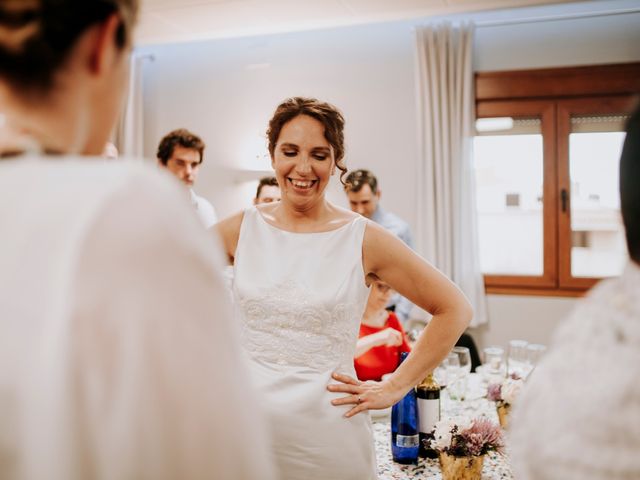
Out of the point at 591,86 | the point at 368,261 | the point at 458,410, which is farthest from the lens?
the point at 591,86

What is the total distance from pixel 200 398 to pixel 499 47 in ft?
15.5

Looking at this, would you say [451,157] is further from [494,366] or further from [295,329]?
[295,329]

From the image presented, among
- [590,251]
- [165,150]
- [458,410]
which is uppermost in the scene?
[165,150]

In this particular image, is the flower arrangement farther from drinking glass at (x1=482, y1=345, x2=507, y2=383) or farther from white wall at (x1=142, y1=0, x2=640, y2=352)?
white wall at (x1=142, y1=0, x2=640, y2=352)

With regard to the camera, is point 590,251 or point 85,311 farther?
point 590,251

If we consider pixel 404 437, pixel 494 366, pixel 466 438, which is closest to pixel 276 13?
pixel 494 366

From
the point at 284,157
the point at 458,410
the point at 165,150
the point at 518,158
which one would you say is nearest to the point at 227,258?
the point at 284,157

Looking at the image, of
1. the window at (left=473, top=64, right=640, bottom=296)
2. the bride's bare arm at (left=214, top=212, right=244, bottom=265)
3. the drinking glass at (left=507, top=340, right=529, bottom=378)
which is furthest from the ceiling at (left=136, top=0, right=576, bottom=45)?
the bride's bare arm at (left=214, top=212, right=244, bottom=265)

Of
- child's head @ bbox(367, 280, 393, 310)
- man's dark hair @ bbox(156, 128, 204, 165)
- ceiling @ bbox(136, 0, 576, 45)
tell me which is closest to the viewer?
child's head @ bbox(367, 280, 393, 310)

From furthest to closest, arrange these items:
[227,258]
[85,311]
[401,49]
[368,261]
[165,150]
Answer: [401,49]
[165,150]
[227,258]
[368,261]
[85,311]

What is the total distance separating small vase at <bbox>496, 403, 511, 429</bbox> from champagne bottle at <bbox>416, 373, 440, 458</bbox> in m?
0.37

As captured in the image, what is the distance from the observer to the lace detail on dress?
5.02 ft

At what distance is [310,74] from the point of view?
5.23 metres

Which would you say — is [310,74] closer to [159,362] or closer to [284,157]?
[284,157]
